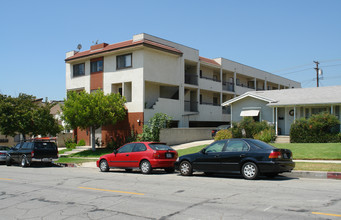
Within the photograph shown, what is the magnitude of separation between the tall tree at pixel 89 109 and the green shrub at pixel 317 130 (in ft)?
46.5

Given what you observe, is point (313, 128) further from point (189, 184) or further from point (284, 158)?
point (189, 184)

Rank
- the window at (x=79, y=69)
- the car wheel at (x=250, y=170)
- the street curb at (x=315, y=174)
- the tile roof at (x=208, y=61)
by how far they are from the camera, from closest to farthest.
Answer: the car wheel at (x=250, y=170)
the street curb at (x=315, y=174)
the window at (x=79, y=69)
the tile roof at (x=208, y=61)

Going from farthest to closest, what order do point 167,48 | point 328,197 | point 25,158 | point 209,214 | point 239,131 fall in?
1. point 167,48
2. point 239,131
3. point 25,158
4. point 328,197
5. point 209,214

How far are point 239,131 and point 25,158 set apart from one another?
15543 mm

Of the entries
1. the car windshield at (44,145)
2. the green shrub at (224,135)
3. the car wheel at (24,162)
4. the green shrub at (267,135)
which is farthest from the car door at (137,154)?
the green shrub at (267,135)

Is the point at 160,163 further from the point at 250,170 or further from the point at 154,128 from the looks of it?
the point at 154,128

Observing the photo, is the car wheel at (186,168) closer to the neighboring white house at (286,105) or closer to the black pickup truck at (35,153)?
the black pickup truck at (35,153)

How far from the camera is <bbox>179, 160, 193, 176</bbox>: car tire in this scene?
45.9 ft

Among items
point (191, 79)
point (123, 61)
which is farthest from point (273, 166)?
point (191, 79)

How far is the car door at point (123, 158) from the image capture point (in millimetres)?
15970

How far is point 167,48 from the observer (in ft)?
100

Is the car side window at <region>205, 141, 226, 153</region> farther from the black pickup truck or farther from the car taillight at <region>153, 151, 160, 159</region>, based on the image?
the black pickup truck

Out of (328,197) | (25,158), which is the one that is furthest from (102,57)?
(328,197)

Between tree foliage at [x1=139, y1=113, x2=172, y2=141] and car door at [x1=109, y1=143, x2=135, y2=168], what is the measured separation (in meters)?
10.1
